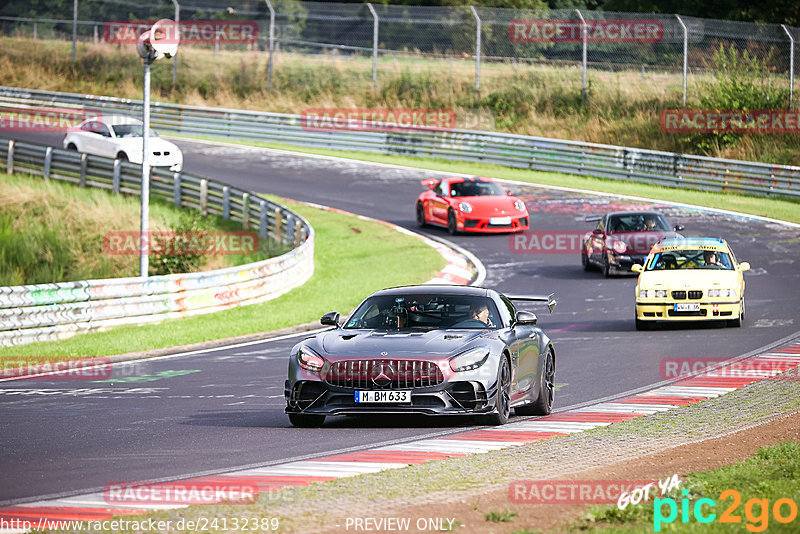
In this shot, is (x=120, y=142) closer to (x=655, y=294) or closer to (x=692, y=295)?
(x=655, y=294)

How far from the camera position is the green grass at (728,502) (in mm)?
6703

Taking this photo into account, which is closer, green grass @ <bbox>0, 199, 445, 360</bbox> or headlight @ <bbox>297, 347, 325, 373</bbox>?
headlight @ <bbox>297, 347, 325, 373</bbox>

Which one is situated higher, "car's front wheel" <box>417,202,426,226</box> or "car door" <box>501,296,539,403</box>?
"car door" <box>501,296,539,403</box>

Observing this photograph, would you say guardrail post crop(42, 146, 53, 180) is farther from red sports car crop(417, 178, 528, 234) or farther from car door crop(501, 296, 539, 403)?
car door crop(501, 296, 539, 403)

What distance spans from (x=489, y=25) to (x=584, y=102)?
532cm

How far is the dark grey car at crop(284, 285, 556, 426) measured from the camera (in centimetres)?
1102

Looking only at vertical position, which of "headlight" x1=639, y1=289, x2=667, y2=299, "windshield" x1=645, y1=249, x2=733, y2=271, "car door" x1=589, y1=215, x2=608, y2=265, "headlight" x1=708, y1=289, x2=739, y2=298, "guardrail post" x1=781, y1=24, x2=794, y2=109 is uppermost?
"guardrail post" x1=781, y1=24, x2=794, y2=109

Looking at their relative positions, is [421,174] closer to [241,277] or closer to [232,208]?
[232,208]

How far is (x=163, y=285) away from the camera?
21.3 meters

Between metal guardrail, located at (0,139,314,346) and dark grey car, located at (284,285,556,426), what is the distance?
806 cm

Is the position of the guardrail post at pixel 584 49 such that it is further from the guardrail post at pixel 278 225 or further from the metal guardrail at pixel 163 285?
the guardrail post at pixel 278 225

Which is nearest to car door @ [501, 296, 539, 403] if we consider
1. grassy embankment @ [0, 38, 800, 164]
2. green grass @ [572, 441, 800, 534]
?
green grass @ [572, 441, 800, 534]

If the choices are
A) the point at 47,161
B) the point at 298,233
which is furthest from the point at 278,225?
the point at 47,161

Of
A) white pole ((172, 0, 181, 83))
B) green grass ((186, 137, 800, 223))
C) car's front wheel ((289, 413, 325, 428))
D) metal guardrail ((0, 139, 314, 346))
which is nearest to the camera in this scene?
car's front wheel ((289, 413, 325, 428))
